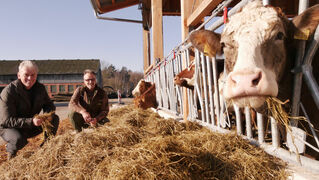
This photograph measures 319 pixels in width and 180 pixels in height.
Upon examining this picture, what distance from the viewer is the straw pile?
157 cm

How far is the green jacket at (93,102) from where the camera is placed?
12.9 ft

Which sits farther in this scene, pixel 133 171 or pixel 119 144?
pixel 119 144

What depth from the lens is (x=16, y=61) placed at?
40.2 meters

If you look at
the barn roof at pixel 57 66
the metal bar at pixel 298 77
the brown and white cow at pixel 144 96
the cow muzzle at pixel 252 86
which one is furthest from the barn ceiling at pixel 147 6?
the barn roof at pixel 57 66

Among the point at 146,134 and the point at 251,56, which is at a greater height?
the point at 251,56

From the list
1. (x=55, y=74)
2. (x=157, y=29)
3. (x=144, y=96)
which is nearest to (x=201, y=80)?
(x=144, y=96)

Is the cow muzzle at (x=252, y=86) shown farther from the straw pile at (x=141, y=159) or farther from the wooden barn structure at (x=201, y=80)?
the straw pile at (x=141, y=159)

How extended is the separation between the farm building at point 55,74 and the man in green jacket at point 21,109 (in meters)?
33.4

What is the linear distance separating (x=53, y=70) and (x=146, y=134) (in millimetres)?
40209

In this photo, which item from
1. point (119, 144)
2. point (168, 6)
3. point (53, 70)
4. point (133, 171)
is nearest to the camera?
point (133, 171)

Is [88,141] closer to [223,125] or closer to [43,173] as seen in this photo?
[43,173]

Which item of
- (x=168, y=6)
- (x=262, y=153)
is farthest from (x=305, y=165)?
(x=168, y=6)

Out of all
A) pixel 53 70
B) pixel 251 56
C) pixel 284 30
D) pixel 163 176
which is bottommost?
pixel 163 176

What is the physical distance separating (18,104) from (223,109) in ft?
9.81
